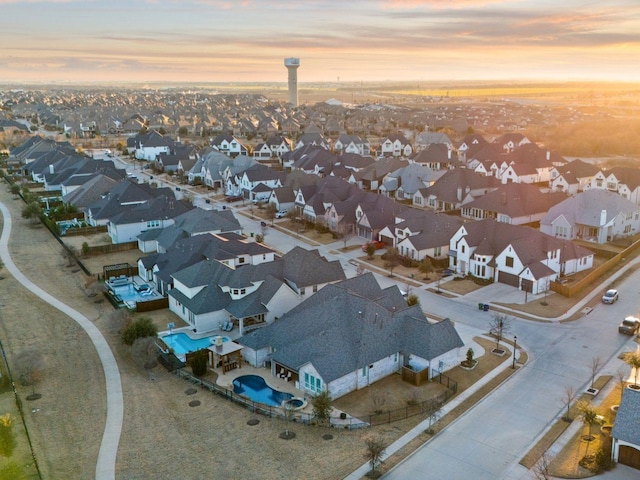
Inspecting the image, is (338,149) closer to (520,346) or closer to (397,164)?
(397,164)

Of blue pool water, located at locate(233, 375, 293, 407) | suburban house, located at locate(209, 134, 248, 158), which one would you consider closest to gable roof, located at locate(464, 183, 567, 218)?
blue pool water, located at locate(233, 375, 293, 407)

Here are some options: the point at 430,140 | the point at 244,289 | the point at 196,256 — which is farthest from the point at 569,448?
the point at 430,140

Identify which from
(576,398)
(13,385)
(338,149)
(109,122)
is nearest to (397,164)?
(338,149)

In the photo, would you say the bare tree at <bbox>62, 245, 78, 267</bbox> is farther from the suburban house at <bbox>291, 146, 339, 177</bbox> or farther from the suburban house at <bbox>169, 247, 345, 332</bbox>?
the suburban house at <bbox>291, 146, 339, 177</bbox>

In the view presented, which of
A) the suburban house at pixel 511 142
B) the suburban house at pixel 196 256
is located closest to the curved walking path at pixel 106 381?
the suburban house at pixel 196 256

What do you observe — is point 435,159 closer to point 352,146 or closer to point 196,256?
point 352,146
